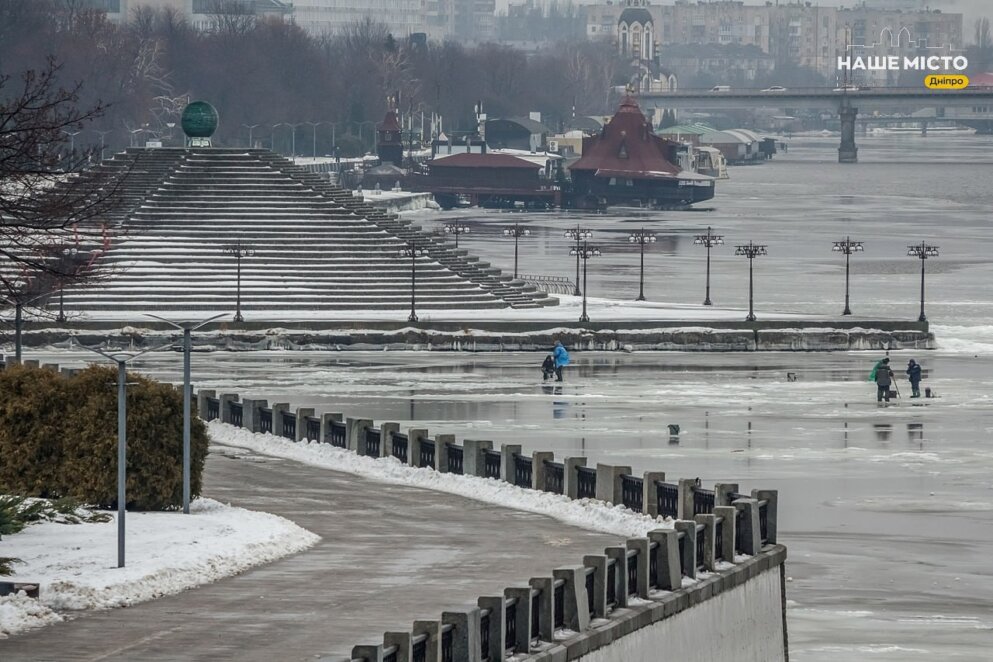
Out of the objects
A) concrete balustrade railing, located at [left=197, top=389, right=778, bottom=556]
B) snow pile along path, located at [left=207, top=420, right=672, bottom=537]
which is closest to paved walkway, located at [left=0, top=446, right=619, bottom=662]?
snow pile along path, located at [left=207, top=420, right=672, bottom=537]

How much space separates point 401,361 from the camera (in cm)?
7569

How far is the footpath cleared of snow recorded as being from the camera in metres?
27.5

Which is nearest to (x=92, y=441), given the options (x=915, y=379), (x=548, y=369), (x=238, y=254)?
(x=915, y=379)

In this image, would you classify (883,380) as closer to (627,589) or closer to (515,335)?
(515,335)

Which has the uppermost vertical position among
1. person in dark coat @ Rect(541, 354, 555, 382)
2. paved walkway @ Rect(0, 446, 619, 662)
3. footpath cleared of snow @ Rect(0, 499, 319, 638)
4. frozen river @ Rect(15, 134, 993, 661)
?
footpath cleared of snow @ Rect(0, 499, 319, 638)

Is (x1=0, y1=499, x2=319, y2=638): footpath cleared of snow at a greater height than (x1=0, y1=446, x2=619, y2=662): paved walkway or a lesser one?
greater

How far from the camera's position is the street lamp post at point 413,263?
271 ft

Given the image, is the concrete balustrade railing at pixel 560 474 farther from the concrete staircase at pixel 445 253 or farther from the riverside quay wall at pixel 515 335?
the concrete staircase at pixel 445 253

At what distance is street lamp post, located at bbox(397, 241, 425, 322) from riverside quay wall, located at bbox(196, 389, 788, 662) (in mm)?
40485

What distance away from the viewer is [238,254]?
84000mm

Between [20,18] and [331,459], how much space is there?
6436 inches

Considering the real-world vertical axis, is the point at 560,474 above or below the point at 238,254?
below

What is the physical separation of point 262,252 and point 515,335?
43.1 feet

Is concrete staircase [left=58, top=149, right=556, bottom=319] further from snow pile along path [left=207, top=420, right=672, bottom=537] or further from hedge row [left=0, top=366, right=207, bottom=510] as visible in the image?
hedge row [left=0, top=366, right=207, bottom=510]
